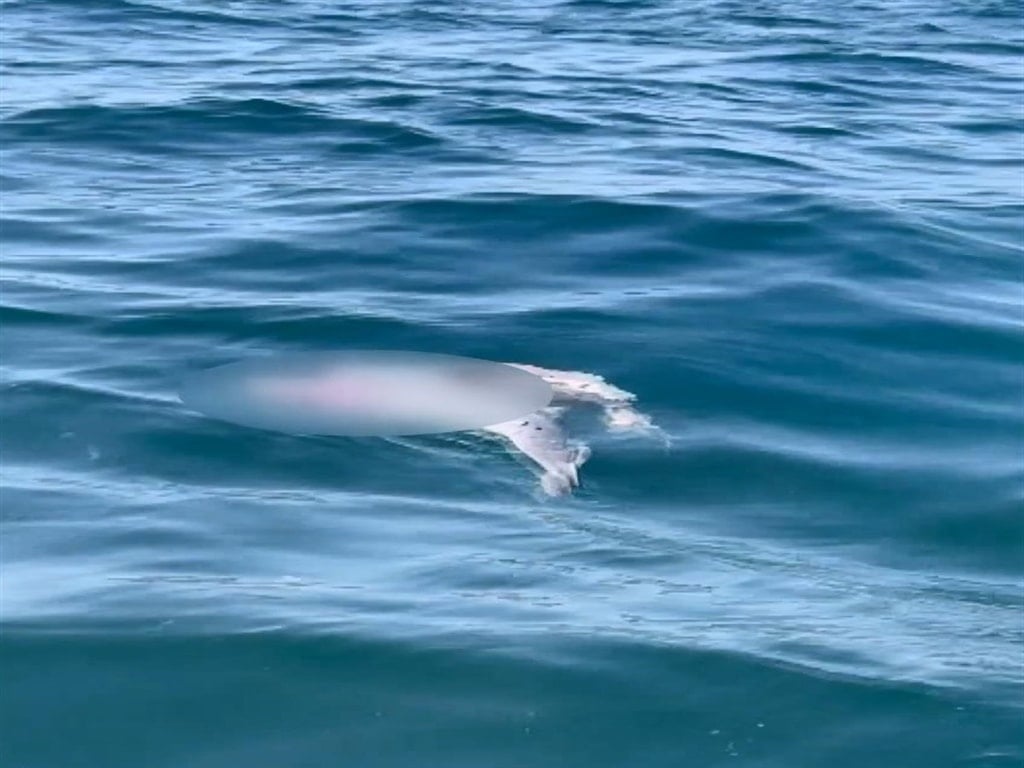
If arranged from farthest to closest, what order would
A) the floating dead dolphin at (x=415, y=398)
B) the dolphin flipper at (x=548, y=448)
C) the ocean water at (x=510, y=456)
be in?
the floating dead dolphin at (x=415, y=398), the dolphin flipper at (x=548, y=448), the ocean water at (x=510, y=456)

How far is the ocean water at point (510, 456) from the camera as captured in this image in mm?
4559

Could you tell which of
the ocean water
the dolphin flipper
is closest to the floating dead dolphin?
the dolphin flipper

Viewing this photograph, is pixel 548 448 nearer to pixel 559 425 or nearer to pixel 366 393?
pixel 559 425

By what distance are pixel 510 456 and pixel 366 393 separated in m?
0.83

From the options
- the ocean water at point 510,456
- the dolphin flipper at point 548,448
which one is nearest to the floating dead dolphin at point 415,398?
the dolphin flipper at point 548,448

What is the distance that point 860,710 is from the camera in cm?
454

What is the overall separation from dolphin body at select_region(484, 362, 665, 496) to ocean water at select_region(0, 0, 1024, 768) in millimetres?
88

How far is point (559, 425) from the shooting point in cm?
684

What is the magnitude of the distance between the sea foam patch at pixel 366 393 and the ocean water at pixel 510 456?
0.54 ft

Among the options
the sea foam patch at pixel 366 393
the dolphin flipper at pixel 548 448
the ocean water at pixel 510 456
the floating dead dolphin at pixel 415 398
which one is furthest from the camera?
the sea foam patch at pixel 366 393

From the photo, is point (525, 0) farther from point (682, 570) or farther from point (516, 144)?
point (682, 570)

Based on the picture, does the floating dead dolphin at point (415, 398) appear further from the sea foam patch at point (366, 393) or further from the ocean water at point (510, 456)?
the ocean water at point (510, 456)

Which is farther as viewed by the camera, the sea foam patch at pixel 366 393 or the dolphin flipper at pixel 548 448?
the sea foam patch at pixel 366 393

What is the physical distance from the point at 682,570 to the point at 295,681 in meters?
1.36
